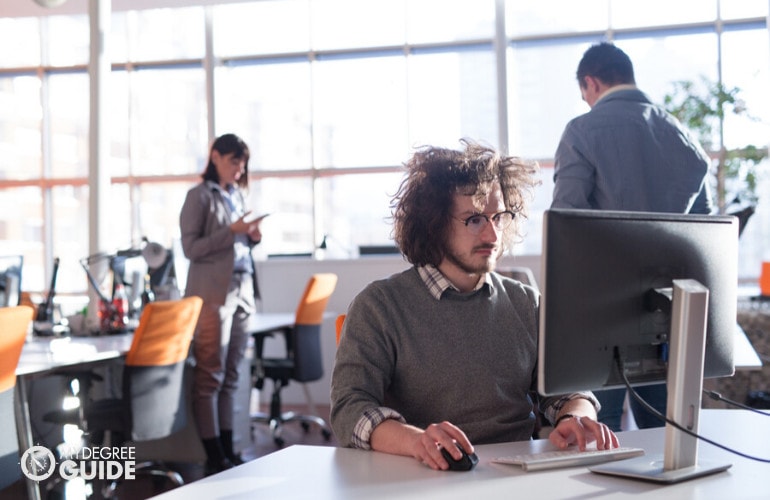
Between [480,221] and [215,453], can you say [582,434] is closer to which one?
[480,221]

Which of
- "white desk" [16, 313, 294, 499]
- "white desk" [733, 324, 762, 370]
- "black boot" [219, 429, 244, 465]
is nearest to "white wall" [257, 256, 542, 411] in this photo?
"white desk" [16, 313, 294, 499]

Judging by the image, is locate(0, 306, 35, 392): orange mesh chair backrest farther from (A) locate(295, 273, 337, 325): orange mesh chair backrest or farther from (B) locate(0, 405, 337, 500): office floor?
(A) locate(295, 273, 337, 325): orange mesh chair backrest

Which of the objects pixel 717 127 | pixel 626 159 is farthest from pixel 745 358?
pixel 717 127

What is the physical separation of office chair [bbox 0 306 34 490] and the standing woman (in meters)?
1.68

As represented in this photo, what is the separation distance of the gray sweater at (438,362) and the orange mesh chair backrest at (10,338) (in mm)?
1497

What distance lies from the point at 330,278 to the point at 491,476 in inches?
173

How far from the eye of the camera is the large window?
8719 millimetres

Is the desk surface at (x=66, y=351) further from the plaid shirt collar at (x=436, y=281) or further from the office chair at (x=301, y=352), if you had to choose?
the plaid shirt collar at (x=436, y=281)

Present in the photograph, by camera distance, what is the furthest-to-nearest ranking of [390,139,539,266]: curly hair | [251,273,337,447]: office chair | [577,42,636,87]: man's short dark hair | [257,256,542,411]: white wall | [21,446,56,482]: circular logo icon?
[257,256,542,411]: white wall, [251,273,337,447]: office chair, [21,446,56,482]: circular logo icon, [577,42,636,87]: man's short dark hair, [390,139,539,266]: curly hair

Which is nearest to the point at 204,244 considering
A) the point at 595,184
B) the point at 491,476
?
the point at 595,184

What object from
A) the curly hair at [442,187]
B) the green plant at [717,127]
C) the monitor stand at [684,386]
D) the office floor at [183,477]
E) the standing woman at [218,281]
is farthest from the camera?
the green plant at [717,127]

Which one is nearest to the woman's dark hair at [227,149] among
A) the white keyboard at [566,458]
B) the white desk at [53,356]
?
the white desk at [53,356]

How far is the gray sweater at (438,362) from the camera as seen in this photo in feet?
6.40

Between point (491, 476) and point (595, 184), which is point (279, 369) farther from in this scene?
point (491, 476)
